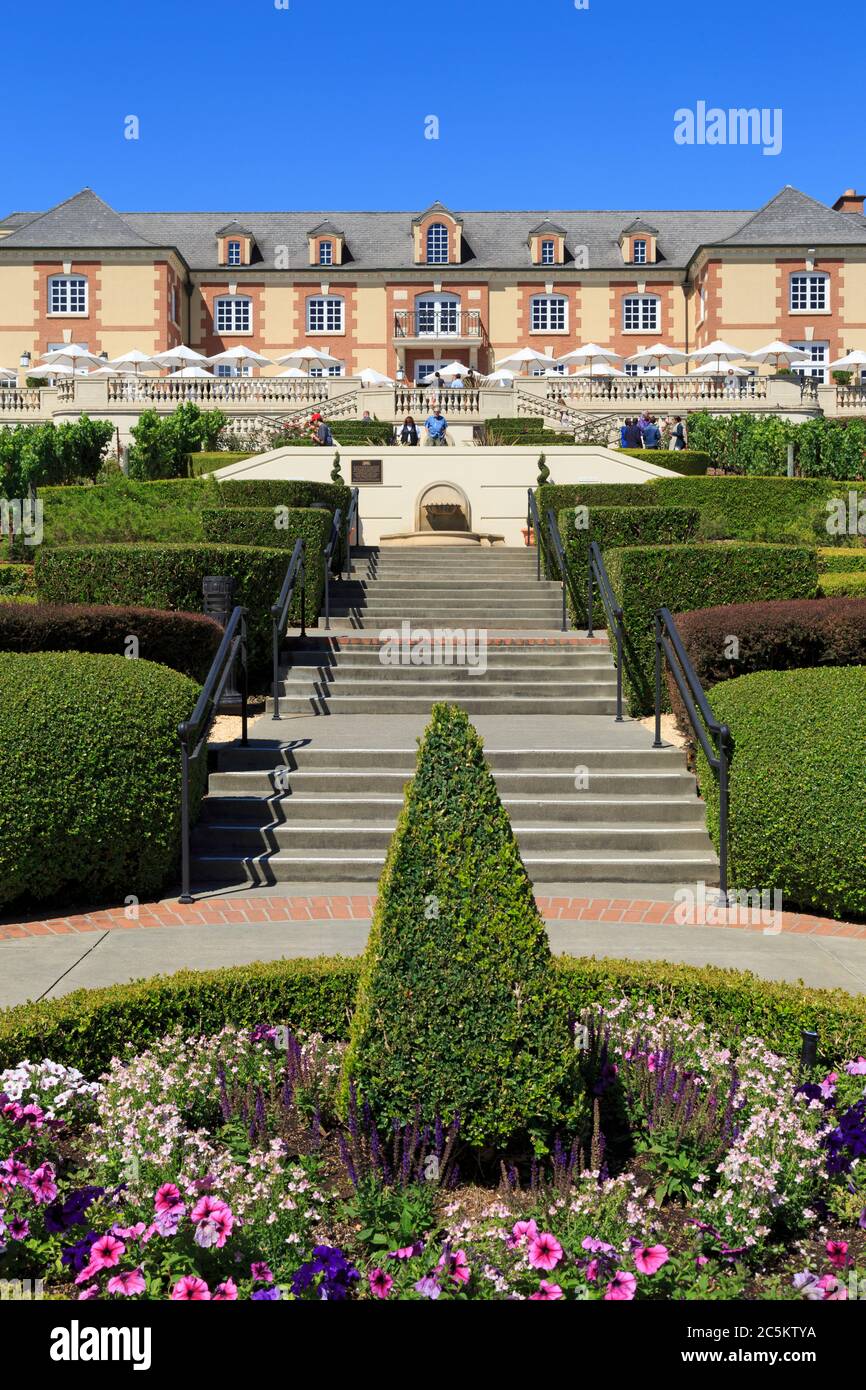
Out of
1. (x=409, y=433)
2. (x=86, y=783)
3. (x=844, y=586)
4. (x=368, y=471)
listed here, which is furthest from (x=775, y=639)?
(x=409, y=433)

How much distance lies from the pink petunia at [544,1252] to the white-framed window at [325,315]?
49.9 m

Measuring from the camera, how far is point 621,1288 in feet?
11.2

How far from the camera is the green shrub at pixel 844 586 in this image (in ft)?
43.8

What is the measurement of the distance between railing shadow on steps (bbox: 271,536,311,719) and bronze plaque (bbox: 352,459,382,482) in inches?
349

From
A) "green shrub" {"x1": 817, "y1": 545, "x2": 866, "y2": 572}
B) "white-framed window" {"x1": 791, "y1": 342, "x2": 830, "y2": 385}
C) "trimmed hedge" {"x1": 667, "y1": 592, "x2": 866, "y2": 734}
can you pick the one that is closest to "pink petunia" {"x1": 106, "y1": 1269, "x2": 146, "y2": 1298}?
"trimmed hedge" {"x1": 667, "y1": 592, "x2": 866, "y2": 734}

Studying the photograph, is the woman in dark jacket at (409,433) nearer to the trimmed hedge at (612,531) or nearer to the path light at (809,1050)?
the trimmed hedge at (612,531)

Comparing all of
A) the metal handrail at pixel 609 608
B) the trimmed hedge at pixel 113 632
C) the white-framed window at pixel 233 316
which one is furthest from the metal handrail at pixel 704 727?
the white-framed window at pixel 233 316

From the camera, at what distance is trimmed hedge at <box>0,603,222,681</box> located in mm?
10117

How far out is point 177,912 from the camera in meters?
7.88

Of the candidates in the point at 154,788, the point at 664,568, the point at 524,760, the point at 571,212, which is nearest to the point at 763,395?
the point at 571,212

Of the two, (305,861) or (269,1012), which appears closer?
(269,1012)

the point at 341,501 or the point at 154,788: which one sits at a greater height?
the point at 341,501

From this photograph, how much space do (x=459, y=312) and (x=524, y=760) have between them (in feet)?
143
